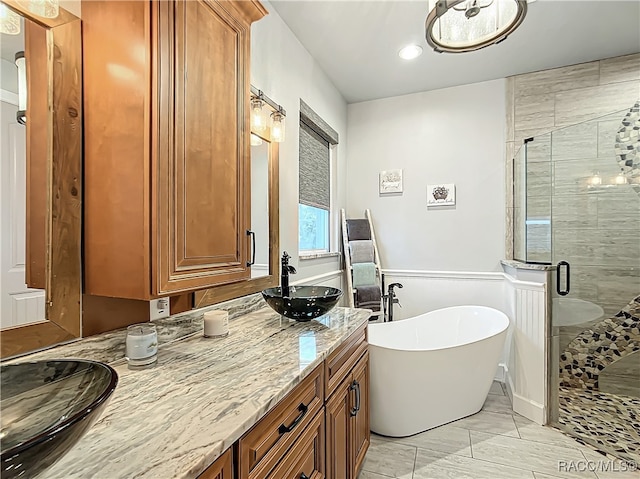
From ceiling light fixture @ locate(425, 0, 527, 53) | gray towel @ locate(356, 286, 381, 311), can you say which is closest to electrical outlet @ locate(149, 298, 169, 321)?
ceiling light fixture @ locate(425, 0, 527, 53)

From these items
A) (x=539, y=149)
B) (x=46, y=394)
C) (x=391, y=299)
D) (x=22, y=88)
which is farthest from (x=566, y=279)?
(x=22, y=88)

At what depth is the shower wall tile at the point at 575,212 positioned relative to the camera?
266 centimetres

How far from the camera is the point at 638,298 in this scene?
2627 mm

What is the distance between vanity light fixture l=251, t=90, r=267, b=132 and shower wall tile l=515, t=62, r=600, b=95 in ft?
8.22

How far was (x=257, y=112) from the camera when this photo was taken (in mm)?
1896

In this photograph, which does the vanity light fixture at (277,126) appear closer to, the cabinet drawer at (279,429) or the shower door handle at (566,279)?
the cabinet drawer at (279,429)

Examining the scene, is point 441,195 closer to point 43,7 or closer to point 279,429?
point 279,429

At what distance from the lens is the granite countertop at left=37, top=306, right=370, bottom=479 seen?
63cm

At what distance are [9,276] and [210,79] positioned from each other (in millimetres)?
859

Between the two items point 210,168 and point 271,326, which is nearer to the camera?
point 210,168

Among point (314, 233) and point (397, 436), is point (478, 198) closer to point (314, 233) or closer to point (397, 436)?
point (314, 233)

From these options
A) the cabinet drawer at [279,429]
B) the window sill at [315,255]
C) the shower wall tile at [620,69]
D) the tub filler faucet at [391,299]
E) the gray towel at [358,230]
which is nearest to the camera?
the cabinet drawer at [279,429]

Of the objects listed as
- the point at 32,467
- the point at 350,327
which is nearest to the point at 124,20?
the point at 32,467

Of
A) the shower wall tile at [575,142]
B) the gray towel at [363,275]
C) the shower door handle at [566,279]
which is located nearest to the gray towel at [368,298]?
the gray towel at [363,275]
